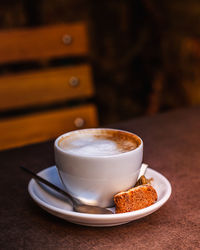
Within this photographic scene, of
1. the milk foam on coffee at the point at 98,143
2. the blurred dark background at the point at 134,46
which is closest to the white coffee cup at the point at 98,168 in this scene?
the milk foam on coffee at the point at 98,143

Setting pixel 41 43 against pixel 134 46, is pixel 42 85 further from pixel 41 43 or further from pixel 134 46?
pixel 134 46

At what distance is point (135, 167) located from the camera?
19.4 inches

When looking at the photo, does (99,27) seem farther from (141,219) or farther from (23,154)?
(141,219)

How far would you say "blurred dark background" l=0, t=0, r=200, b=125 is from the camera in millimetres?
2373

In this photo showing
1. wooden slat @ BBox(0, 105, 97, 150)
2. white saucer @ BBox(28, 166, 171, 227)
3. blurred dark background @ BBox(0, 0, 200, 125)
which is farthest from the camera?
blurred dark background @ BBox(0, 0, 200, 125)

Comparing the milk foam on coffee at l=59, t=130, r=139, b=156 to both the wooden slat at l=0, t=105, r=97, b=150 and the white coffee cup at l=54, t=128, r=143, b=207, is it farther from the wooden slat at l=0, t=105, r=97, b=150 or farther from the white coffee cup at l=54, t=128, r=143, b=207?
the wooden slat at l=0, t=105, r=97, b=150

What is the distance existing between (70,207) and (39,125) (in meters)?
0.93

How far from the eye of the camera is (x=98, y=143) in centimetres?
A: 55

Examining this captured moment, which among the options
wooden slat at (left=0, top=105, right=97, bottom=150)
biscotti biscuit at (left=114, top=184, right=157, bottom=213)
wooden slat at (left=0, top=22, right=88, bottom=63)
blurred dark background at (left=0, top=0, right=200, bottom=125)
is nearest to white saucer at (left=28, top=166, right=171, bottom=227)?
biscotti biscuit at (left=114, top=184, right=157, bottom=213)

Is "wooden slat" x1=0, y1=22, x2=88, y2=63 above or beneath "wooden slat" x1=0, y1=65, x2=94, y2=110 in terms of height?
above

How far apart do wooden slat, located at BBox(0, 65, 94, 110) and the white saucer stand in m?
0.85

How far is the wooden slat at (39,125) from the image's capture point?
1.32 m

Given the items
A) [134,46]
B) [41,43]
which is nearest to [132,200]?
[41,43]

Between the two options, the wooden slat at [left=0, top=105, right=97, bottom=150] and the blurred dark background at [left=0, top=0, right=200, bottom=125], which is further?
the blurred dark background at [left=0, top=0, right=200, bottom=125]
